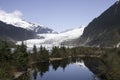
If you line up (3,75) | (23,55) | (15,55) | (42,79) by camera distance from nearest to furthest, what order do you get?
(3,75)
(42,79)
(15,55)
(23,55)

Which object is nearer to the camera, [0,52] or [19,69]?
[0,52]

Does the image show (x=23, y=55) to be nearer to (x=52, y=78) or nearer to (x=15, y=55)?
(x=15, y=55)

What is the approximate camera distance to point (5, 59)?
12688cm

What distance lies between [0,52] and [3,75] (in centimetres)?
3526

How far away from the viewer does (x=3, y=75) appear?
293ft

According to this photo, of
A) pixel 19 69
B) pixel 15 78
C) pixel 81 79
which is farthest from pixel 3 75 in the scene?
pixel 19 69

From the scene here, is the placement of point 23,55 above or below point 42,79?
above

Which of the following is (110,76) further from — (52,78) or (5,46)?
(5,46)

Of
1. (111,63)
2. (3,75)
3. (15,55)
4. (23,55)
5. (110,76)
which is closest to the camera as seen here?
(3,75)

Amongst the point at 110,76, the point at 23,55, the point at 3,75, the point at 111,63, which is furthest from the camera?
the point at 23,55

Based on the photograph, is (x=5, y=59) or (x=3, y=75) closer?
(x=3, y=75)

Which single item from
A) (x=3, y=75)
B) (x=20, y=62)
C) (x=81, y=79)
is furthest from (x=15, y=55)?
(x=3, y=75)

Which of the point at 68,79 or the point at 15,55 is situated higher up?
the point at 15,55

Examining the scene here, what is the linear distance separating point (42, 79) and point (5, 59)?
18.8 m
